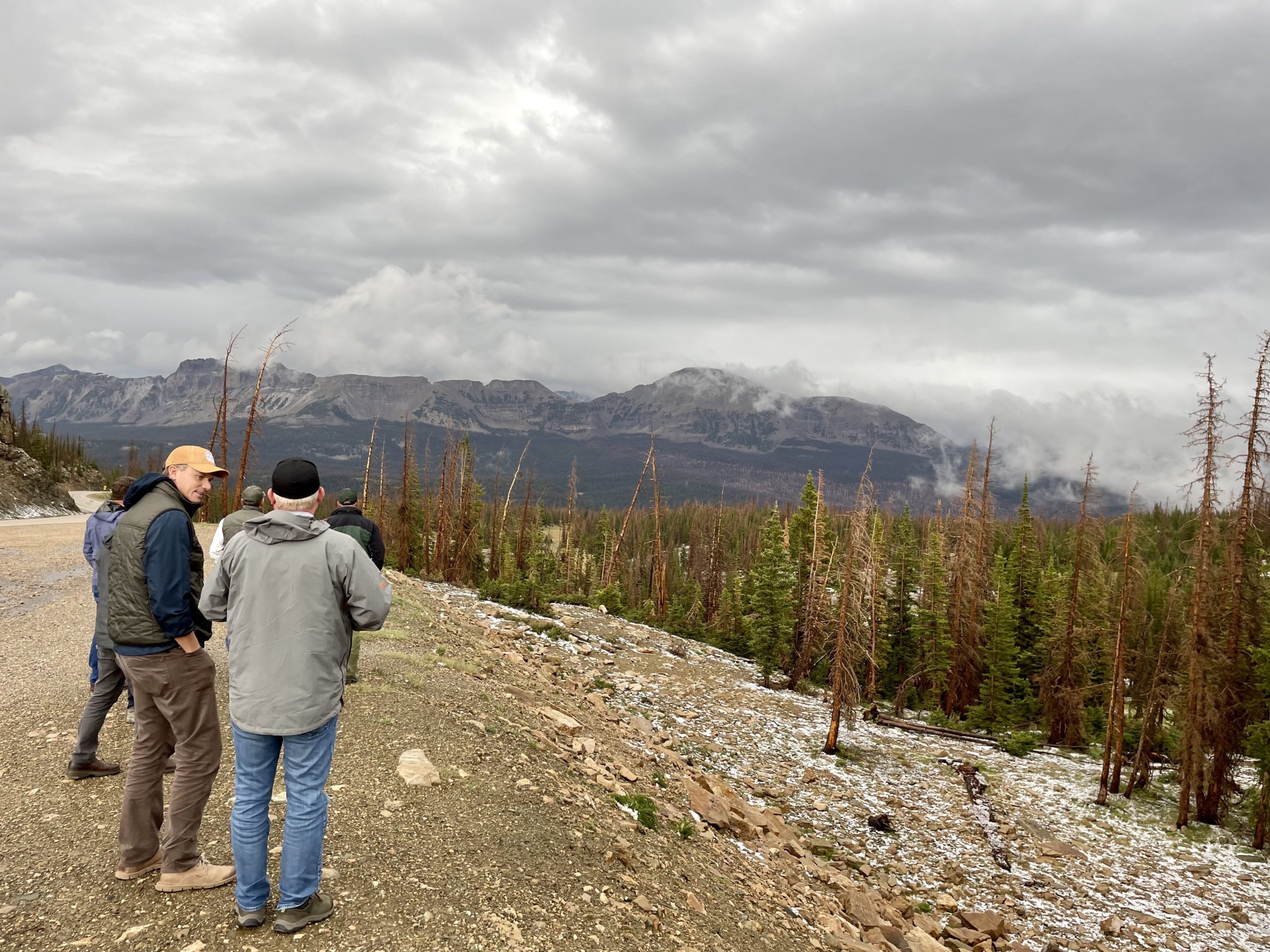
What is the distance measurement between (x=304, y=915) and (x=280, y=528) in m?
2.94

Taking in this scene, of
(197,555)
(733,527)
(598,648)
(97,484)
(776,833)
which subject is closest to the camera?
(197,555)

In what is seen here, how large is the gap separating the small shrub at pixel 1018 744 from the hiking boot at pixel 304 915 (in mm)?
30862

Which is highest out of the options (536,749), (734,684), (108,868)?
(108,868)

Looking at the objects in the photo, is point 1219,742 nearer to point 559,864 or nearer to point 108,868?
point 559,864

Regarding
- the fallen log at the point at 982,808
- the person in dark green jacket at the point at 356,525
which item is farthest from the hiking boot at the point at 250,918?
the fallen log at the point at 982,808

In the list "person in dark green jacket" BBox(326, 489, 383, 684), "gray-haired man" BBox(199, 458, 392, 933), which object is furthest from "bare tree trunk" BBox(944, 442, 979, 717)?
"gray-haired man" BBox(199, 458, 392, 933)

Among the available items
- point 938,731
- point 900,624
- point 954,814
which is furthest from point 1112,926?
point 900,624

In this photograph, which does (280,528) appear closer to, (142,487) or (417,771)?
(142,487)

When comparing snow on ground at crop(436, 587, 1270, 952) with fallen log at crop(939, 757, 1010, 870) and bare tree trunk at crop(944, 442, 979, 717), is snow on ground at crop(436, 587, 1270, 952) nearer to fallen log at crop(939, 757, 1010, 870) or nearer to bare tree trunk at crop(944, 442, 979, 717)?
fallen log at crop(939, 757, 1010, 870)

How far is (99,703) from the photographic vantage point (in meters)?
7.16

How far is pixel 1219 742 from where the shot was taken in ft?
74.4

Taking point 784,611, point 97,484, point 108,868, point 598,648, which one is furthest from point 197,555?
point 97,484

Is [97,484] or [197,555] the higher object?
[197,555]

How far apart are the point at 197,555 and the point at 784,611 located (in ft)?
102
